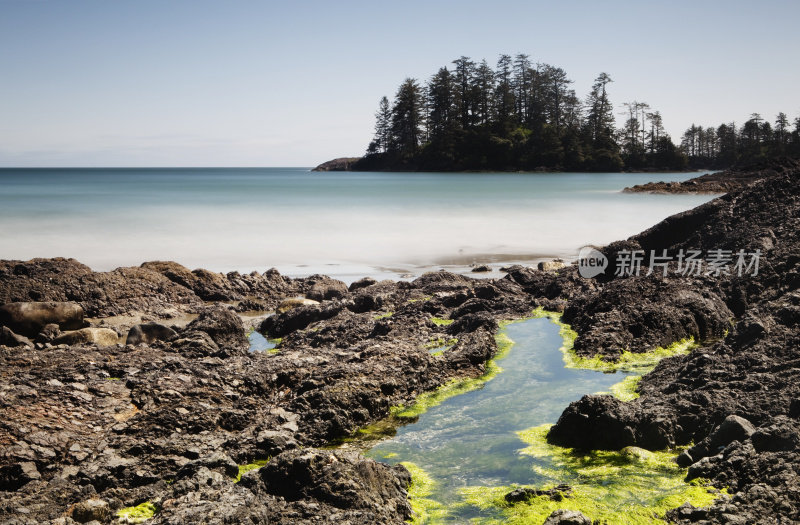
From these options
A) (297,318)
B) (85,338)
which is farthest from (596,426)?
(85,338)

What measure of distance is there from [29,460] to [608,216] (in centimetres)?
3137

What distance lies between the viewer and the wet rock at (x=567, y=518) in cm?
382

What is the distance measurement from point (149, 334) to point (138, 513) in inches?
205

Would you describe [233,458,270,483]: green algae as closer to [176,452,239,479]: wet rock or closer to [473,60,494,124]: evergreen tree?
[176,452,239,479]: wet rock

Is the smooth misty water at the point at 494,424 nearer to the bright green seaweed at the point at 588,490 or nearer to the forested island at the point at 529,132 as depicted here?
the bright green seaweed at the point at 588,490

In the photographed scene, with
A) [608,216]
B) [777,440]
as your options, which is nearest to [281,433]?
[777,440]

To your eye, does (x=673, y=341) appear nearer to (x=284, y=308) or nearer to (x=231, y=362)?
(x=231, y=362)

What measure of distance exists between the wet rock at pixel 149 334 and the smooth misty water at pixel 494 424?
179 inches

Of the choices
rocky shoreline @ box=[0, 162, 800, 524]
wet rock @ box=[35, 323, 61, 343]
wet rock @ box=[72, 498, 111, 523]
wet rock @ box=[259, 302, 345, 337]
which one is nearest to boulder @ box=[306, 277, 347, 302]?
rocky shoreline @ box=[0, 162, 800, 524]

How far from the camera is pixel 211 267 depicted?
18328mm

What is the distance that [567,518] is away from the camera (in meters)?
3.83

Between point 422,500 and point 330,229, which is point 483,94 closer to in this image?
point 330,229

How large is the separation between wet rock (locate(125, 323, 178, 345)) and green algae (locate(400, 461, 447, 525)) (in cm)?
520

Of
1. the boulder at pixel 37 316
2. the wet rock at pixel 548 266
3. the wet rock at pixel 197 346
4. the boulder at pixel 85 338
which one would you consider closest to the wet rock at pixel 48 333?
the boulder at pixel 85 338
